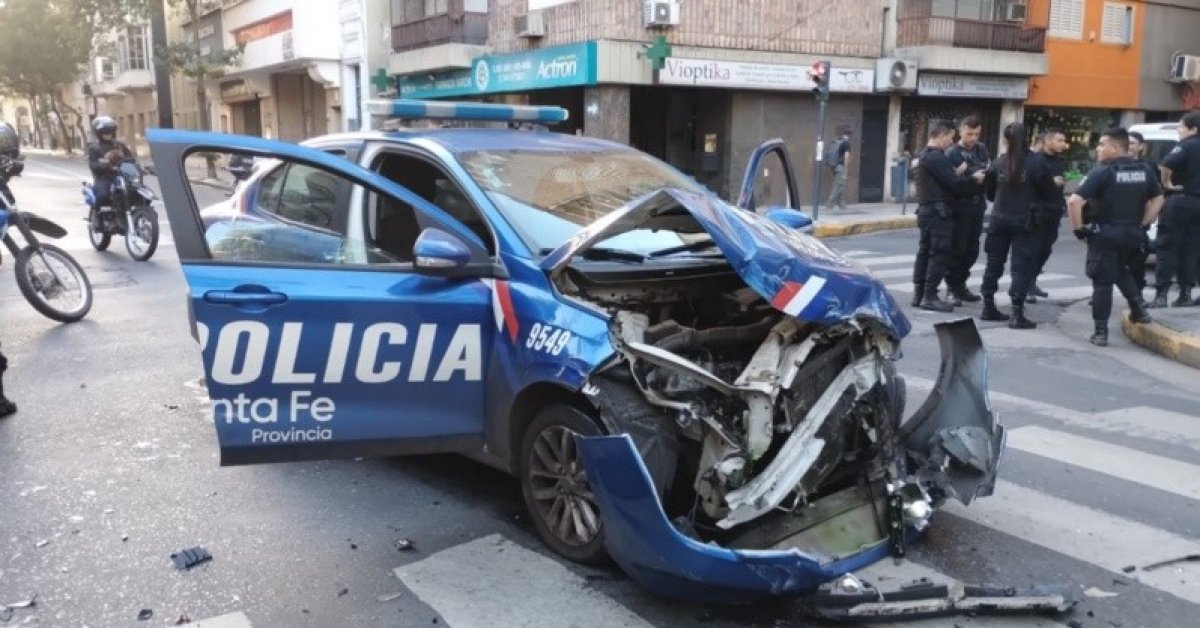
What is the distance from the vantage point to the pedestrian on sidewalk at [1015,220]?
8.53 m

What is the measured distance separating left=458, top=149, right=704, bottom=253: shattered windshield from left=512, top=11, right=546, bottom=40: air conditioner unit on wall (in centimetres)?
1846

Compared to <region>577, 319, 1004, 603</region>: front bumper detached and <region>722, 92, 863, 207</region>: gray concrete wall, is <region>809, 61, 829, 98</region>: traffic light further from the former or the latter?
<region>577, 319, 1004, 603</region>: front bumper detached

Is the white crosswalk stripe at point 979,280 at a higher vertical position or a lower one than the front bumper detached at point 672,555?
lower

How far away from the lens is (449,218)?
399 cm

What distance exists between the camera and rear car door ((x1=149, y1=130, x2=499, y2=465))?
3.72 metres

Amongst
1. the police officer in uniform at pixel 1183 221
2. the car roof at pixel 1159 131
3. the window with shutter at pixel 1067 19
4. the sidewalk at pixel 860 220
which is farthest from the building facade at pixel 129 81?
the police officer in uniform at pixel 1183 221

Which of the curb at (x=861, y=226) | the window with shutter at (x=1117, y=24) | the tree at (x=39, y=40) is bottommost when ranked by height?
the curb at (x=861, y=226)

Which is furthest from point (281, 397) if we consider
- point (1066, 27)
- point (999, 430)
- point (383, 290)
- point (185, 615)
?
point (1066, 27)

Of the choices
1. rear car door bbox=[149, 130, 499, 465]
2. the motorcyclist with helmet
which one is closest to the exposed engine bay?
rear car door bbox=[149, 130, 499, 465]

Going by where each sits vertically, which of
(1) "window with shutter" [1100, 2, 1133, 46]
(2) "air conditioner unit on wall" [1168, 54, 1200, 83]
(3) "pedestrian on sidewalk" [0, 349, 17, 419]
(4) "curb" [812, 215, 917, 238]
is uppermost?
(1) "window with shutter" [1100, 2, 1133, 46]

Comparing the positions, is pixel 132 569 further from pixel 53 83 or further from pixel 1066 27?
pixel 53 83

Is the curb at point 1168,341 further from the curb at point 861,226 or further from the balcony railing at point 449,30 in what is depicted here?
the balcony railing at point 449,30

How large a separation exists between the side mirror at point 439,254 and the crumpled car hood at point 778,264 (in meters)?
0.34

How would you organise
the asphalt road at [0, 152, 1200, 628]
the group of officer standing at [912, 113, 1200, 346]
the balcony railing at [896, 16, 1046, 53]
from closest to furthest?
the asphalt road at [0, 152, 1200, 628] → the group of officer standing at [912, 113, 1200, 346] → the balcony railing at [896, 16, 1046, 53]
